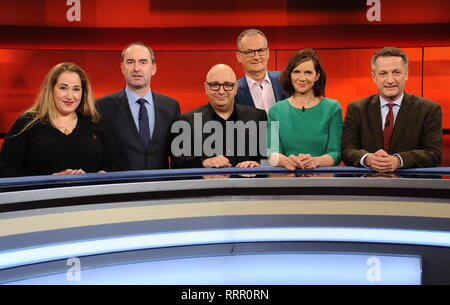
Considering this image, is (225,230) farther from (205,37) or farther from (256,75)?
(205,37)

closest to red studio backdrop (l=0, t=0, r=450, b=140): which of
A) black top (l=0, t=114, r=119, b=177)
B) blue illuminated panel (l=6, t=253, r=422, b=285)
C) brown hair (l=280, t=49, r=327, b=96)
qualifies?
brown hair (l=280, t=49, r=327, b=96)

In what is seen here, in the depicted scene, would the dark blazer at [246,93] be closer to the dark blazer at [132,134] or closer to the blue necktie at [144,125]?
the dark blazer at [132,134]

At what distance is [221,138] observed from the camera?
2432mm

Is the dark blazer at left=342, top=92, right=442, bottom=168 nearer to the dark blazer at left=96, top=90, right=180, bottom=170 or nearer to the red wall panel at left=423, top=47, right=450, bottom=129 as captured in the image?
the dark blazer at left=96, top=90, right=180, bottom=170

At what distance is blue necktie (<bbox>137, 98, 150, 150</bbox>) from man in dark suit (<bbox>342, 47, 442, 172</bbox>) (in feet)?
3.51

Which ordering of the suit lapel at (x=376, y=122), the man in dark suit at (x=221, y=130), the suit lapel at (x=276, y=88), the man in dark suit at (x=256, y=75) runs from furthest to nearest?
1. the suit lapel at (x=276, y=88)
2. the man in dark suit at (x=256, y=75)
3. the man in dark suit at (x=221, y=130)
4. the suit lapel at (x=376, y=122)

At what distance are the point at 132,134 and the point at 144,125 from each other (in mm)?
92

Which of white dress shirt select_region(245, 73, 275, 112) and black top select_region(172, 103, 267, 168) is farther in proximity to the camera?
white dress shirt select_region(245, 73, 275, 112)

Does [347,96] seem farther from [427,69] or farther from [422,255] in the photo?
[422,255]

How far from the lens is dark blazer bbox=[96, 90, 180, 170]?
2598mm

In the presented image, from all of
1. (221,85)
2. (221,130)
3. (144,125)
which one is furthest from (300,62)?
(144,125)

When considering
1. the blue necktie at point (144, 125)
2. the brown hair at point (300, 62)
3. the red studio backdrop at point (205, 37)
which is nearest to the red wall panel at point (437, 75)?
the red studio backdrop at point (205, 37)

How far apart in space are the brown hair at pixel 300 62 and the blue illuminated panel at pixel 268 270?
47.9 inches

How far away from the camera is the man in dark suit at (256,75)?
2869 mm
